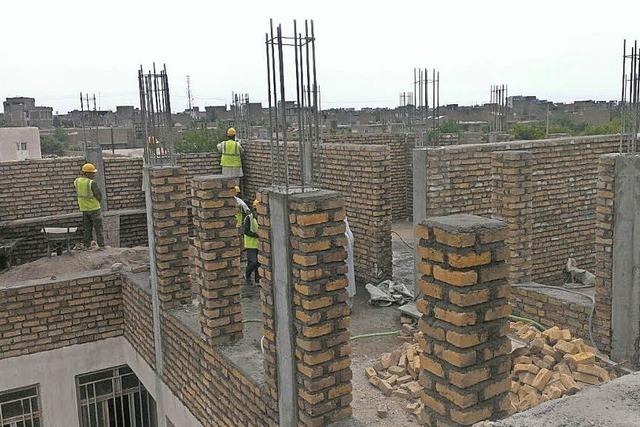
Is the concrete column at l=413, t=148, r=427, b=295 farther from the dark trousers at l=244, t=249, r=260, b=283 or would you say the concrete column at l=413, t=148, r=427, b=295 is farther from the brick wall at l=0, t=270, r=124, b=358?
the brick wall at l=0, t=270, r=124, b=358

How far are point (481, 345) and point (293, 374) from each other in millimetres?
1386

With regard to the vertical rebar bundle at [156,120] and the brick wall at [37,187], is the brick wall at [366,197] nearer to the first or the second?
the vertical rebar bundle at [156,120]

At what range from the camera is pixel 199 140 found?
33719 mm

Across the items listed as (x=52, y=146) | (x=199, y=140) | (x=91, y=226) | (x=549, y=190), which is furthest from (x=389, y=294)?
(x=52, y=146)

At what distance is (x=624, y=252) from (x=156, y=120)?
523 centimetres

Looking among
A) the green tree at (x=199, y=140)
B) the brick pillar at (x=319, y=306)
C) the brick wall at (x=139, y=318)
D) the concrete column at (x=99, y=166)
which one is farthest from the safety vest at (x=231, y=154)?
the green tree at (x=199, y=140)

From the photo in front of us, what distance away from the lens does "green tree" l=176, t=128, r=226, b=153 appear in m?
31.7

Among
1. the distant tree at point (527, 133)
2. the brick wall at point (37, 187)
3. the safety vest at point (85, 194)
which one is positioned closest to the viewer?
the safety vest at point (85, 194)

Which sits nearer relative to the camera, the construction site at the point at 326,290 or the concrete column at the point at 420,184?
the construction site at the point at 326,290

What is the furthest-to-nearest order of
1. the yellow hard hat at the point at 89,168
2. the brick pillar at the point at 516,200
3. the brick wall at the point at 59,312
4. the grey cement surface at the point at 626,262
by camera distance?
1. the yellow hard hat at the point at 89,168
2. the brick wall at the point at 59,312
3. the brick pillar at the point at 516,200
4. the grey cement surface at the point at 626,262

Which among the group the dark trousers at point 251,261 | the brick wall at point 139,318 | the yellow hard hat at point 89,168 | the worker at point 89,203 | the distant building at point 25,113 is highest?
the distant building at point 25,113

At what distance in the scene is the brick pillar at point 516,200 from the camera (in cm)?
659

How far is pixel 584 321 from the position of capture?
5957 mm

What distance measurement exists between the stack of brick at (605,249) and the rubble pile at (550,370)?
0.36 meters
